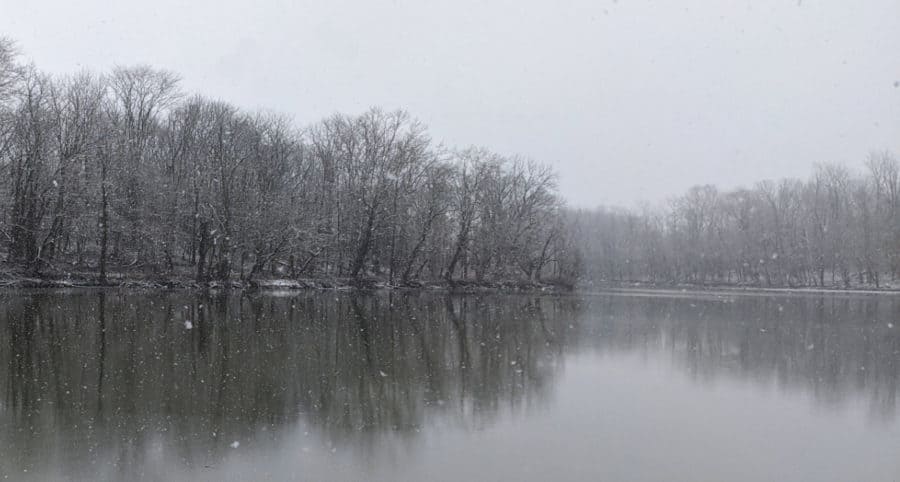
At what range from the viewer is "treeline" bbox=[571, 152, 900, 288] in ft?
248

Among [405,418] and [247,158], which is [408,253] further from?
[405,418]

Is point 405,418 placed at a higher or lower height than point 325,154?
lower

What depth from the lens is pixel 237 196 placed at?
44156 millimetres

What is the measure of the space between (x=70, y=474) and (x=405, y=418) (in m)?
4.11

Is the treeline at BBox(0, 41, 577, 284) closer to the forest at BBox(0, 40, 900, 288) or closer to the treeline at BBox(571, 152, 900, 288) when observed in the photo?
the forest at BBox(0, 40, 900, 288)

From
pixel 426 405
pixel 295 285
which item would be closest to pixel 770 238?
pixel 295 285

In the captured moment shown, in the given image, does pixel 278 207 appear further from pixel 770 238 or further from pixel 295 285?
pixel 770 238

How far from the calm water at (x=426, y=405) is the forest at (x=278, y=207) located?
21.9m

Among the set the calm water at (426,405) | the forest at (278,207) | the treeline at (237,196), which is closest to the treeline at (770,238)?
the forest at (278,207)

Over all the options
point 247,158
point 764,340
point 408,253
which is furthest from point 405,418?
point 408,253

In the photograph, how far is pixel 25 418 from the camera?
313 inches

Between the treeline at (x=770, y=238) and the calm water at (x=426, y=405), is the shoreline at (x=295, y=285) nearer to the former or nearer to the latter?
the treeline at (x=770, y=238)

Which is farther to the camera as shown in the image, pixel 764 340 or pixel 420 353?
pixel 764 340

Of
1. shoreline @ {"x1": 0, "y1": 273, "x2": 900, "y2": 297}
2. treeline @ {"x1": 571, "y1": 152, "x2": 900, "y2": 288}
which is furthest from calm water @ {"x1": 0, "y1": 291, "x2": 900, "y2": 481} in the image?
treeline @ {"x1": 571, "y1": 152, "x2": 900, "y2": 288}
